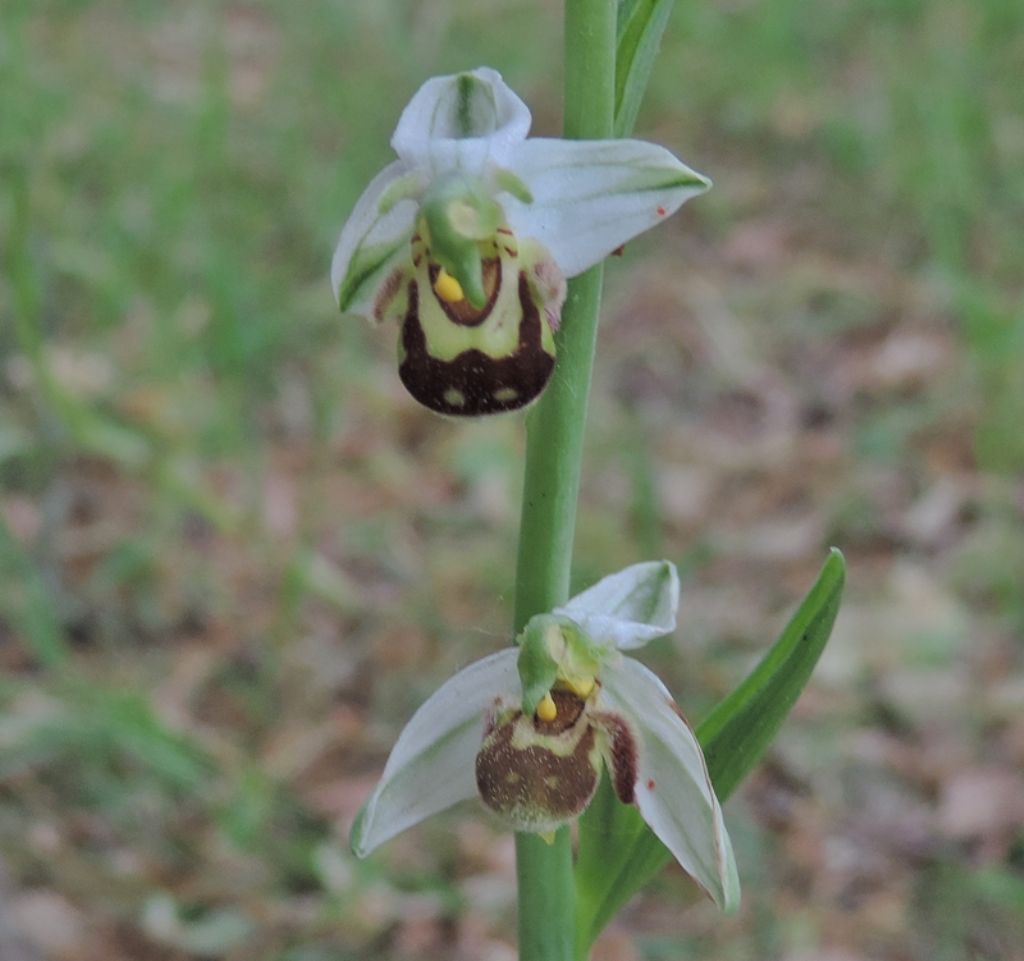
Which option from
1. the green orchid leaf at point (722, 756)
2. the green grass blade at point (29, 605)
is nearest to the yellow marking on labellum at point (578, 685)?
the green orchid leaf at point (722, 756)

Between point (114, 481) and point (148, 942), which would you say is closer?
point (148, 942)

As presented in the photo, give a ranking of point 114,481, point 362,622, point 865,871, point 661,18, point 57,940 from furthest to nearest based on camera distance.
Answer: point 114,481, point 362,622, point 865,871, point 57,940, point 661,18

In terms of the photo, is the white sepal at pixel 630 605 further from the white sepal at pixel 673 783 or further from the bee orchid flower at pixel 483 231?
the bee orchid flower at pixel 483 231

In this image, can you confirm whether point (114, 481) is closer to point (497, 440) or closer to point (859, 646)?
point (497, 440)

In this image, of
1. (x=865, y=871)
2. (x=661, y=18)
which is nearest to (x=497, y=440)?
(x=865, y=871)

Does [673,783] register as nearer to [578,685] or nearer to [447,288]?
[578,685]

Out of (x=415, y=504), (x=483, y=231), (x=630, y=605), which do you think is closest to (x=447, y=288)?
(x=483, y=231)

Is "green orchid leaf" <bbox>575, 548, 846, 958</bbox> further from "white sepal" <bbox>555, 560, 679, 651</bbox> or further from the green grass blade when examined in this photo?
the green grass blade
